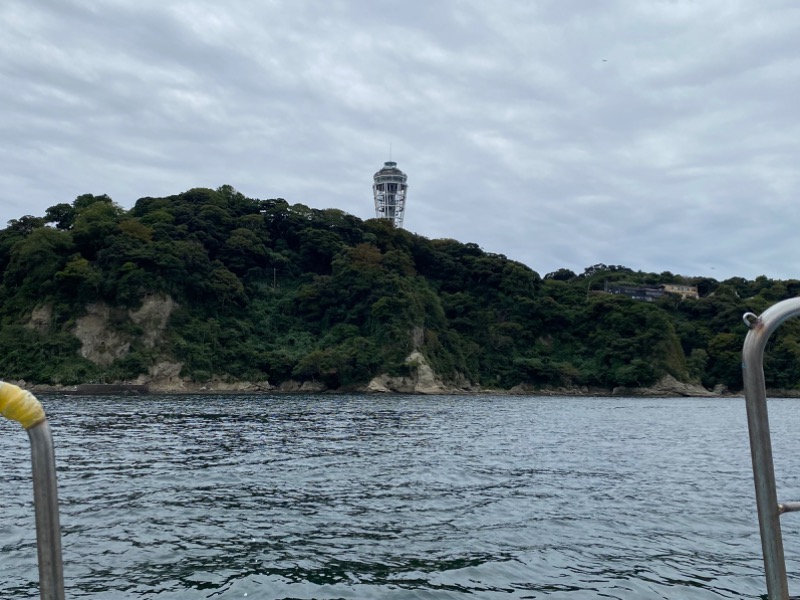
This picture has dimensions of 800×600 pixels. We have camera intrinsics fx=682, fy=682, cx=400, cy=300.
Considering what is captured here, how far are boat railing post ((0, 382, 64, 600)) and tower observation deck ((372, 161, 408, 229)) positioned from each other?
18839 cm

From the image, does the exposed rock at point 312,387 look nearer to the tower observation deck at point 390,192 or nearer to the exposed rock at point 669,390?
the exposed rock at point 669,390

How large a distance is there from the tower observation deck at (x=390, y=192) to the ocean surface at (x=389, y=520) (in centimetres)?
16340

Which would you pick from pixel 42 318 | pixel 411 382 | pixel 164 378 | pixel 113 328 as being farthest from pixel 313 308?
pixel 42 318

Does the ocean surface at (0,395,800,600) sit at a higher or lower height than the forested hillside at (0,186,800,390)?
lower

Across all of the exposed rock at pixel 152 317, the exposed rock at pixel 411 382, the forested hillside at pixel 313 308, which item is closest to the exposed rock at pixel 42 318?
the forested hillside at pixel 313 308

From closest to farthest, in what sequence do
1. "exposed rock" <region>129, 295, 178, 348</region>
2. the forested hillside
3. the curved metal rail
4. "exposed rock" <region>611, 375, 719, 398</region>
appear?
the curved metal rail
the forested hillside
"exposed rock" <region>129, 295, 178, 348</region>
"exposed rock" <region>611, 375, 719, 398</region>

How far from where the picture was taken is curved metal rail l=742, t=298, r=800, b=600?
328 centimetres

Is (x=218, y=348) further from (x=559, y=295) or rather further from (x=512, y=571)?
(x=512, y=571)

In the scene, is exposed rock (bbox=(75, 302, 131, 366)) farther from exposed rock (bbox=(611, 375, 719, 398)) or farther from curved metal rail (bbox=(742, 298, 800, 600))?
curved metal rail (bbox=(742, 298, 800, 600))

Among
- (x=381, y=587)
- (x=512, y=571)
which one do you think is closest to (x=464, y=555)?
(x=512, y=571)

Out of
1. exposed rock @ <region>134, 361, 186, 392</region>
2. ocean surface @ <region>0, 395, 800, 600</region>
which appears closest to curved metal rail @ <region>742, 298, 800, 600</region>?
ocean surface @ <region>0, 395, 800, 600</region>

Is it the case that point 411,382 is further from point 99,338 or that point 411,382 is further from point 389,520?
point 389,520

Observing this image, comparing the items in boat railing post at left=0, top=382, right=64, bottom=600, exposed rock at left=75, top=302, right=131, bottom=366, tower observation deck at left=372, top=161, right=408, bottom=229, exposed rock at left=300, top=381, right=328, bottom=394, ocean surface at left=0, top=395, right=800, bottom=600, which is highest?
tower observation deck at left=372, top=161, right=408, bottom=229

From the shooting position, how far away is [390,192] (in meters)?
192
